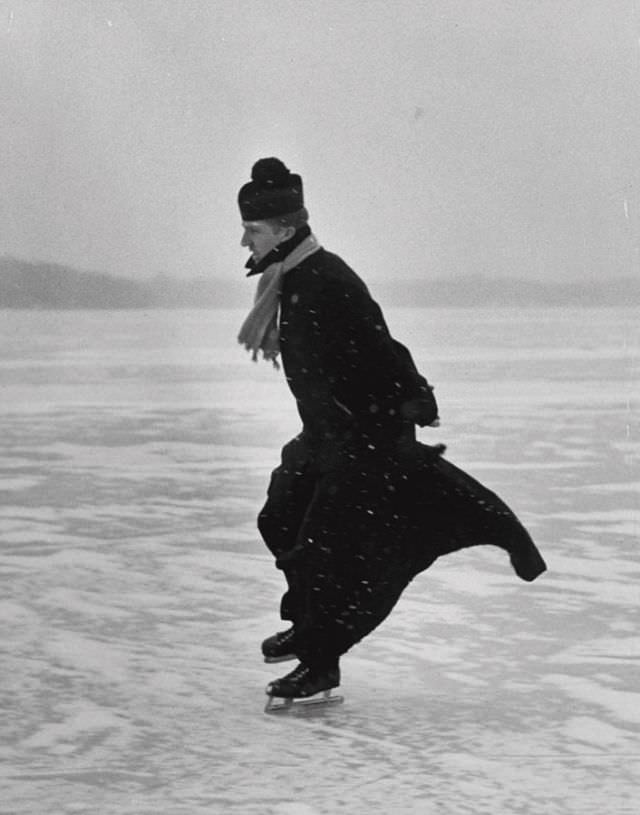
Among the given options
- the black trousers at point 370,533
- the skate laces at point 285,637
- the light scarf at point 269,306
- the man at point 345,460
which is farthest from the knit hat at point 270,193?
the skate laces at point 285,637

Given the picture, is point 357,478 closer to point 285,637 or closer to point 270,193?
point 285,637

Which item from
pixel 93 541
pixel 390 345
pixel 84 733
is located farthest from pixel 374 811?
pixel 93 541

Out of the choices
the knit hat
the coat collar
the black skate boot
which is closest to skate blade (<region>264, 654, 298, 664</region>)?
the black skate boot

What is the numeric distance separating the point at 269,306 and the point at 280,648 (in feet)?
3.35

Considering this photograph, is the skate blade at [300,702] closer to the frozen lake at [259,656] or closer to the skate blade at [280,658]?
the frozen lake at [259,656]

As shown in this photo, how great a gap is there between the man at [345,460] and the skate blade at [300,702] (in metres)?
0.05

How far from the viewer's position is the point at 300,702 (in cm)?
539

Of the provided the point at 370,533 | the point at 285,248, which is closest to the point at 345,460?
the point at 370,533

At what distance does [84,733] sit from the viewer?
5039 mm

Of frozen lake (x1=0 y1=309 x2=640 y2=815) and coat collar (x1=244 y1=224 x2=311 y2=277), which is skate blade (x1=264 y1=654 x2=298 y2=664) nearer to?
frozen lake (x1=0 y1=309 x2=640 y2=815)

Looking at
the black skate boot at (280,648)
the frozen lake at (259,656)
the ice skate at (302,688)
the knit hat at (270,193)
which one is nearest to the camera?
the frozen lake at (259,656)

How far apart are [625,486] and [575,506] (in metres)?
1.20

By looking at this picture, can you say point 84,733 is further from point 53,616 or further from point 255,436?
point 255,436

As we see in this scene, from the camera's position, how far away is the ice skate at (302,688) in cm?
532
